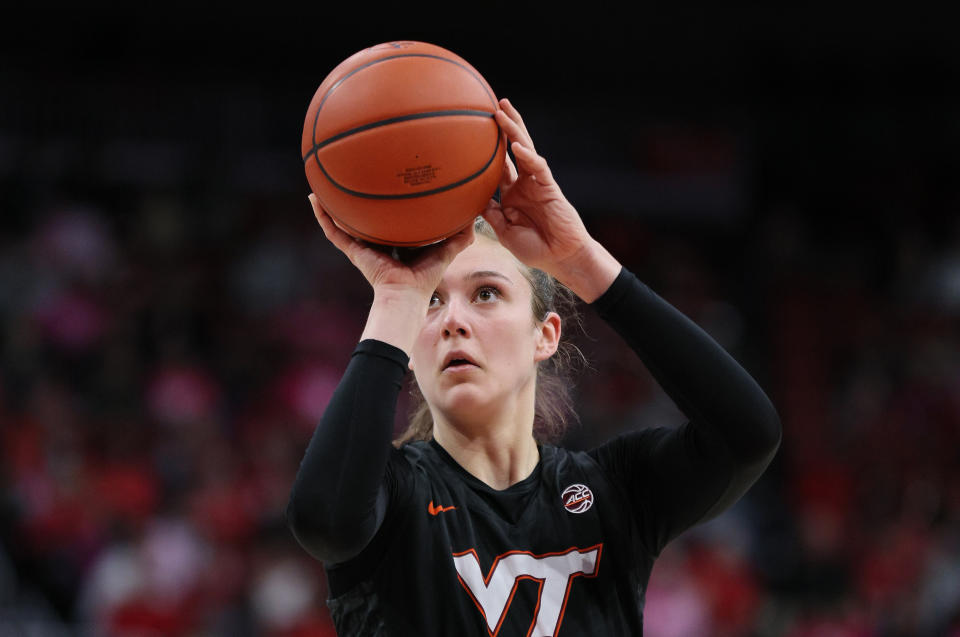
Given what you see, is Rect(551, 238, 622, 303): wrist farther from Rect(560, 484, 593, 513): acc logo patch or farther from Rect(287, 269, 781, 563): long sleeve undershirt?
Rect(560, 484, 593, 513): acc logo patch

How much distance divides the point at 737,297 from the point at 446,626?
304 inches

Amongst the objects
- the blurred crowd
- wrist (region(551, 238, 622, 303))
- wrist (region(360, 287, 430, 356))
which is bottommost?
the blurred crowd

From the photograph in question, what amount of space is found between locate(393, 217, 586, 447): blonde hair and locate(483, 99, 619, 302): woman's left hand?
0.22 metres

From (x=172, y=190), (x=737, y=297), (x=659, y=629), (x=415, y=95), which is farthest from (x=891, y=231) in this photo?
(x=415, y=95)

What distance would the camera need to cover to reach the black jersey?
1.98 metres

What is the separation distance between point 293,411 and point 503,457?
202 inches

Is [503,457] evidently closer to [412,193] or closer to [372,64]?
[412,193]

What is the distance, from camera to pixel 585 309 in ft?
26.9

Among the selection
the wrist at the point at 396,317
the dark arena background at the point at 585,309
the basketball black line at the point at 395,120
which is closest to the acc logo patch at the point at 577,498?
the wrist at the point at 396,317

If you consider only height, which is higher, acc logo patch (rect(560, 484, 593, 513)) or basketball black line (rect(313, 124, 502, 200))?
basketball black line (rect(313, 124, 502, 200))

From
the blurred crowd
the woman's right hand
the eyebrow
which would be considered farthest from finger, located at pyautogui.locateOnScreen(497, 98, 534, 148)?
the blurred crowd

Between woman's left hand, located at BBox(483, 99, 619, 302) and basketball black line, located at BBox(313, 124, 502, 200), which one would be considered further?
woman's left hand, located at BBox(483, 99, 619, 302)

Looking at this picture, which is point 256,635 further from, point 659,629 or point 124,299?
point 124,299

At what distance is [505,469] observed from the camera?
249 cm
